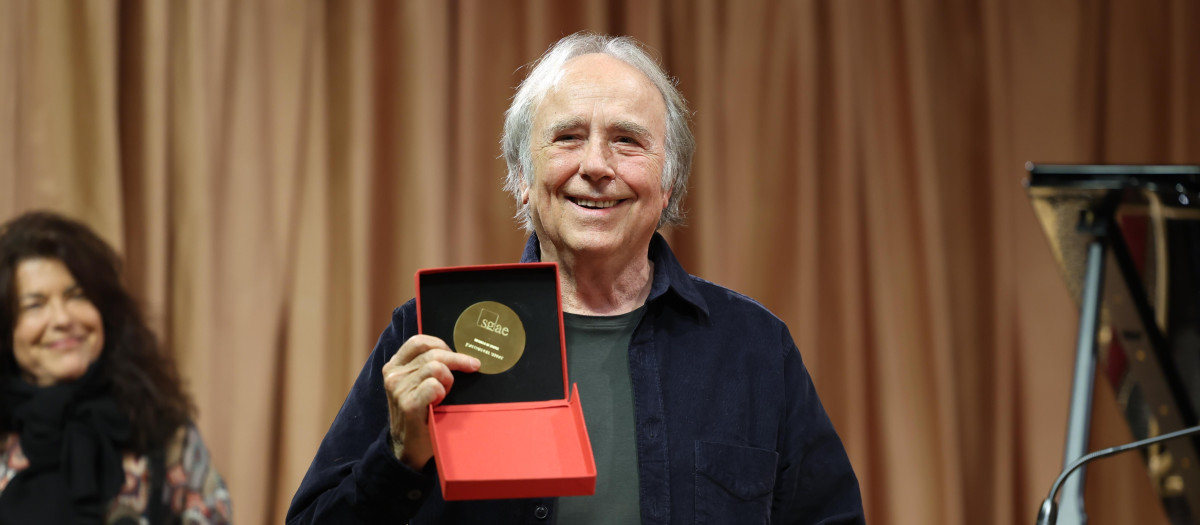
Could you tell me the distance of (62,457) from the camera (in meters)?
1.62

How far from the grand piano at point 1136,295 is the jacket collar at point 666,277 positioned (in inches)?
29.4

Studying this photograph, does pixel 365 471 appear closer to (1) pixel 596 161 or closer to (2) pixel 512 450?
(2) pixel 512 450

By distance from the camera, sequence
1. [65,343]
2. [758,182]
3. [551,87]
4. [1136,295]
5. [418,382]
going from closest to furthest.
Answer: [418,382]
[551,87]
[65,343]
[1136,295]
[758,182]

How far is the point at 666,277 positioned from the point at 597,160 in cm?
22

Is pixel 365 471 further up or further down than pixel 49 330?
further down

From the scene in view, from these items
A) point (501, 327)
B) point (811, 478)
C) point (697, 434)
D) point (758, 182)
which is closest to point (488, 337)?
point (501, 327)

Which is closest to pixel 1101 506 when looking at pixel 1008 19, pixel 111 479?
pixel 1008 19

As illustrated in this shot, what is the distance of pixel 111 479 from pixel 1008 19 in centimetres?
269

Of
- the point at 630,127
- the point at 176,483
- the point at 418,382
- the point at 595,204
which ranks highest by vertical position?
the point at 630,127

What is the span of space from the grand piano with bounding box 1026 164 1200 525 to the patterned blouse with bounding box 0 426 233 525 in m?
1.48

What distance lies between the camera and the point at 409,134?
2.66 metres

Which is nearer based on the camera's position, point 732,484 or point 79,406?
point 732,484

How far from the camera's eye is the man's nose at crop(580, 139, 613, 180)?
1.50m

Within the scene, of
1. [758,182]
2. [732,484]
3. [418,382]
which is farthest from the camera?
[758,182]
